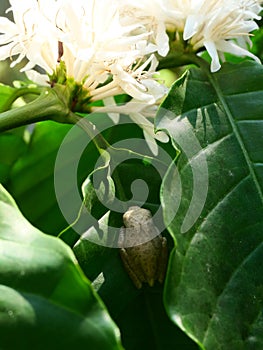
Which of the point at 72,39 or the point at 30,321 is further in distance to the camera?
the point at 72,39

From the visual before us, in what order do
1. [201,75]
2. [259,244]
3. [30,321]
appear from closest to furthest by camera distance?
1. [30,321]
2. [259,244]
3. [201,75]

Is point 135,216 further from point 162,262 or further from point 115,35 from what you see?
point 115,35

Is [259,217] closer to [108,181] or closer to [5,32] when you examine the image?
[108,181]

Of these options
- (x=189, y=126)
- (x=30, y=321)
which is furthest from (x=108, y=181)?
(x=30, y=321)

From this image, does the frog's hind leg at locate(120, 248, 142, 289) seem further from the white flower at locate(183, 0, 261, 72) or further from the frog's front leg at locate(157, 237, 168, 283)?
the white flower at locate(183, 0, 261, 72)

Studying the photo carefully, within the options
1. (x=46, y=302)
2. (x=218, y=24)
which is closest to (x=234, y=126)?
(x=218, y=24)

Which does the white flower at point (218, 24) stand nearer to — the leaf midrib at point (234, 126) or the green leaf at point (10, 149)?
the leaf midrib at point (234, 126)

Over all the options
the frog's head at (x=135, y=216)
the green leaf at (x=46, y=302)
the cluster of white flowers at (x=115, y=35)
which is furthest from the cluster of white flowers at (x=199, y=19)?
the green leaf at (x=46, y=302)
